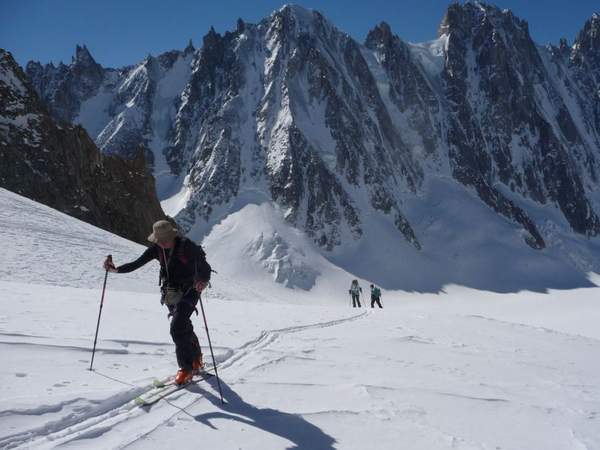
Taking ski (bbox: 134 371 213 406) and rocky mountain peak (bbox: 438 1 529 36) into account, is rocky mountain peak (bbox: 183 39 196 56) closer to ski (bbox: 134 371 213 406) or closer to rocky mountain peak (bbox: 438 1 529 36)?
rocky mountain peak (bbox: 438 1 529 36)

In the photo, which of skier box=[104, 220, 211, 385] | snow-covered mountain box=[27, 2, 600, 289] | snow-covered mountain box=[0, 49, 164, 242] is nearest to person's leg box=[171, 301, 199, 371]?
skier box=[104, 220, 211, 385]

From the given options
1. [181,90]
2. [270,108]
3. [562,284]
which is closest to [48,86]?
[181,90]

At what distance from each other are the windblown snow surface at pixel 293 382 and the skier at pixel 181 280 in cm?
47

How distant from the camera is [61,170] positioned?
146 feet

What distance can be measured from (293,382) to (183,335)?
152 centimetres

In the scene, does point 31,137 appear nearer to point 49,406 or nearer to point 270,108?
point 49,406

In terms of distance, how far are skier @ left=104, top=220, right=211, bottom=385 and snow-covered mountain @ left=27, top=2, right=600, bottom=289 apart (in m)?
80.4

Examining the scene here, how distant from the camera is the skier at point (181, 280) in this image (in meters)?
5.69

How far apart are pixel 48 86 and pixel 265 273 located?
111 meters

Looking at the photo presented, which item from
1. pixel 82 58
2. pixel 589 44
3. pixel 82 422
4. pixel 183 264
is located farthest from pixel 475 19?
pixel 82 422

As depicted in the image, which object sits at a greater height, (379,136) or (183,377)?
(379,136)

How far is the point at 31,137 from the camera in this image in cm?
4419

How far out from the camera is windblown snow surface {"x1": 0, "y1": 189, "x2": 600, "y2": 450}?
4.23 meters

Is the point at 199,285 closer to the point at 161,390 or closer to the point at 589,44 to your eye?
the point at 161,390
